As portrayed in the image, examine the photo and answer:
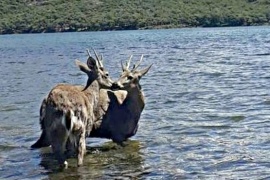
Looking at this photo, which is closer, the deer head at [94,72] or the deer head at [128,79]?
the deer head at [94,72]

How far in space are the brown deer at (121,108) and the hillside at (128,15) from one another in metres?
124

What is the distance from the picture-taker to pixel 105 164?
535 inches

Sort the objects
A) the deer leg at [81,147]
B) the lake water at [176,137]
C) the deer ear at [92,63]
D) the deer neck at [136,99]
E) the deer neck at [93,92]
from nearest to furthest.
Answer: the lake water at [176,137] < the deer leg at [81,147] < the deer neck at [93,92] < the deer ear at [92,63] < the deer neck at [136,99]

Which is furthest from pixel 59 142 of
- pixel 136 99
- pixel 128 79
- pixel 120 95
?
pixel 120 95

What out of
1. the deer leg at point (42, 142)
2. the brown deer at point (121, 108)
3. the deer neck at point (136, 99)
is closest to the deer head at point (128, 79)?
the brown deer at point (121, 108)

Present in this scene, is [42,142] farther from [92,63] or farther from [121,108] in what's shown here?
[121,108]

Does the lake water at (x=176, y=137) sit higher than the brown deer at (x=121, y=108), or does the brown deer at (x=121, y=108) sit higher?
the brown deer at (x=121, y=108)

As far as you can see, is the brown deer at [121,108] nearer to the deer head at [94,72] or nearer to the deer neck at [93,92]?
the deer head at [94,72]

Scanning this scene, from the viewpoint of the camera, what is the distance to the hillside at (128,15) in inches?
5802

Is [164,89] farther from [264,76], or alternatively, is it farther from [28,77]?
[28,77]

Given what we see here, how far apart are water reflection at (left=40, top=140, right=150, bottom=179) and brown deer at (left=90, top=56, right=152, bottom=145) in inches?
11.8

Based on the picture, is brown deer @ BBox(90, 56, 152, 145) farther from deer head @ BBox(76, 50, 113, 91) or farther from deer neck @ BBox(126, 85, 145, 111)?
deer head @ BBox(76, 50, 113, 91)

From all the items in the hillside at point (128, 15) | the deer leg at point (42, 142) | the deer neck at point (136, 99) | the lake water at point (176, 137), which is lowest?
the hillside at point (128, 15)

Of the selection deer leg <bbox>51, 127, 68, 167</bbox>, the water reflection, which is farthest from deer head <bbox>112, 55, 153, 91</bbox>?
deer leg <bbox>51, 127, 68, 167</bbox>
